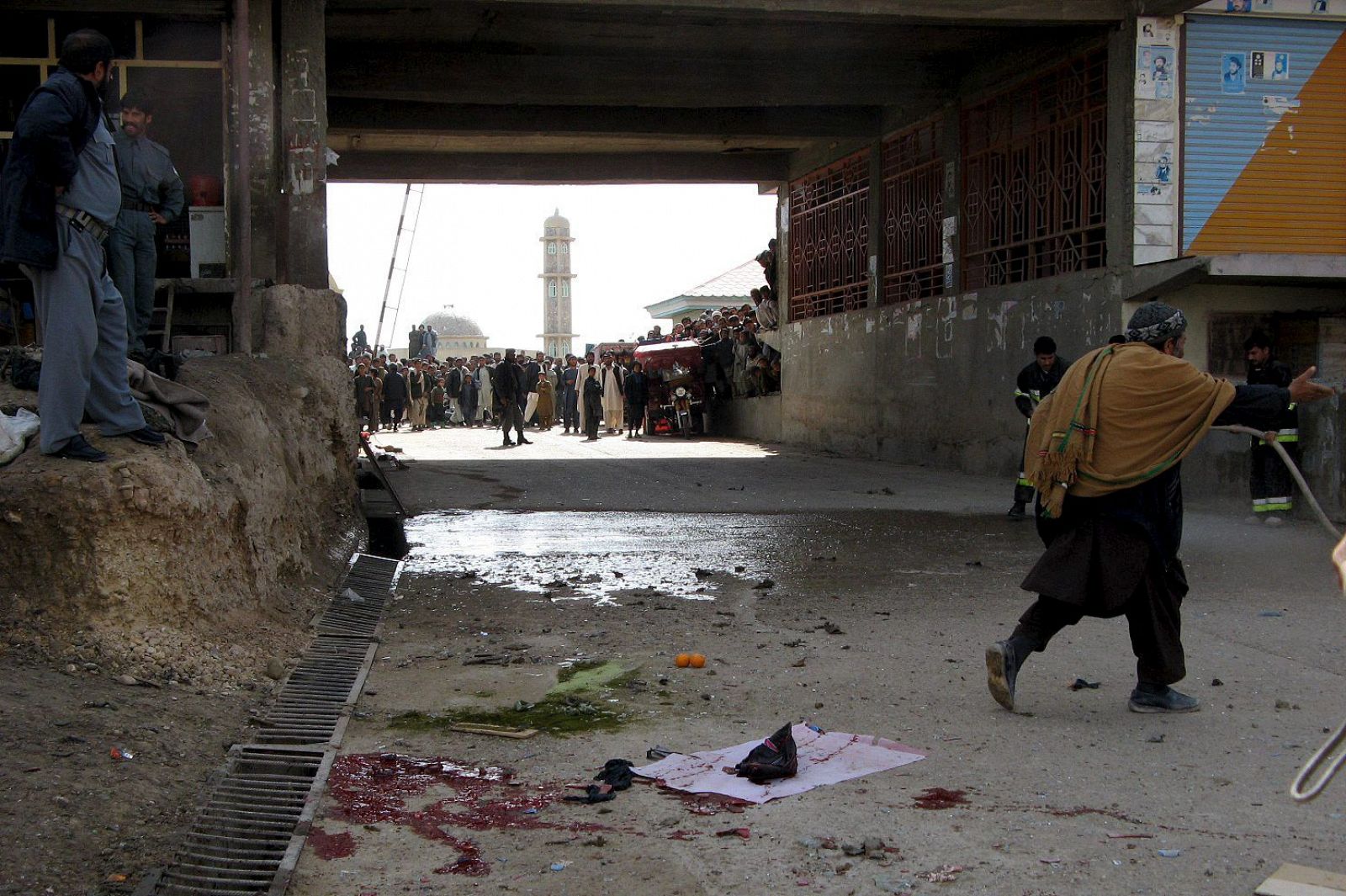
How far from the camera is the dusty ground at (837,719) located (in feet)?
11.6

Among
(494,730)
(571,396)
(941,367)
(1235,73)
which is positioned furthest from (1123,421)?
(571,396)

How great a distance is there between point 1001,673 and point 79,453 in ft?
12.3

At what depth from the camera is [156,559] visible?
17.2 ft

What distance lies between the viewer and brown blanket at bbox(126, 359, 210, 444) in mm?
6289

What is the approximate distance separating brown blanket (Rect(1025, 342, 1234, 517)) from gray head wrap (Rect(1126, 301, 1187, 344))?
0.09 metres

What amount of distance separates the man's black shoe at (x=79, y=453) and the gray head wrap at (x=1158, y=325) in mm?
4187

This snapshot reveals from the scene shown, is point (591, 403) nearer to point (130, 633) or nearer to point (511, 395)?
point (511, 395)

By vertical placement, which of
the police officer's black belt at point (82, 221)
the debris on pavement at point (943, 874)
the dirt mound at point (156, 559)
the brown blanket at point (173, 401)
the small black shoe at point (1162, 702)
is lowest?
the debris on pavement at point (943, 874)

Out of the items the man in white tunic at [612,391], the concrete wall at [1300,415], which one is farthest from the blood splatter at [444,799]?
the man in white tunic at [612,391]

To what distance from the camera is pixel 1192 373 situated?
5035 millimetres

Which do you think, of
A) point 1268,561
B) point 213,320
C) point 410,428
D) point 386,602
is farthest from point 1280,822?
point 410,428

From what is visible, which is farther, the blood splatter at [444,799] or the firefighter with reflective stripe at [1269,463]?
the firefighter with reflective stripe at [1269,463]

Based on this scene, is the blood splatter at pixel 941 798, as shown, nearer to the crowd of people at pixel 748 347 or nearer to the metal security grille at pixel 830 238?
the metal security grille at pixel 830 238

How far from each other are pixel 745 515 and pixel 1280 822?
808 centimetres
